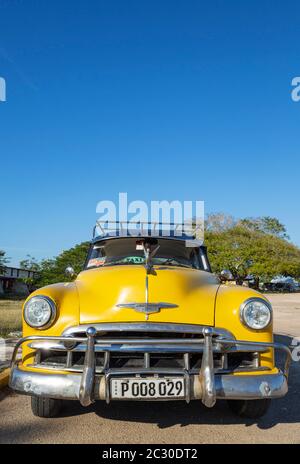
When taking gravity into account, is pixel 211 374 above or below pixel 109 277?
below

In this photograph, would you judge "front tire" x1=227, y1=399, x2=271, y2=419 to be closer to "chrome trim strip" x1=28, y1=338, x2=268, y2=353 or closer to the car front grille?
the car front grille

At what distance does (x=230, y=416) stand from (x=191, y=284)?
4.09 ft

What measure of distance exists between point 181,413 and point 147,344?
117 centimetres

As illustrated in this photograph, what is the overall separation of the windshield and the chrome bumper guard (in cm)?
184

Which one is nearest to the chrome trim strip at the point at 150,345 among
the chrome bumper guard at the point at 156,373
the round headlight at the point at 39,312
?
the chrome bumper guard at the point at 156,373

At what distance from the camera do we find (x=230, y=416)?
4.09 m

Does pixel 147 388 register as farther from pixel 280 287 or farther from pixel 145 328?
pixel 280 287

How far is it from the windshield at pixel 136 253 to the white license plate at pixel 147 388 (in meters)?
2.04

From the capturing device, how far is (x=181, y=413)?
414 centimetres

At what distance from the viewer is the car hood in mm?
3635

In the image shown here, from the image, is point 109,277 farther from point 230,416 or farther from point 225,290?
point 230,416

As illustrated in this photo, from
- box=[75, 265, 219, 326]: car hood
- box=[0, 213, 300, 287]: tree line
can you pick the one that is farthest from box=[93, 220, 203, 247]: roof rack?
box=[0, 213, 300, 287]: tree line
